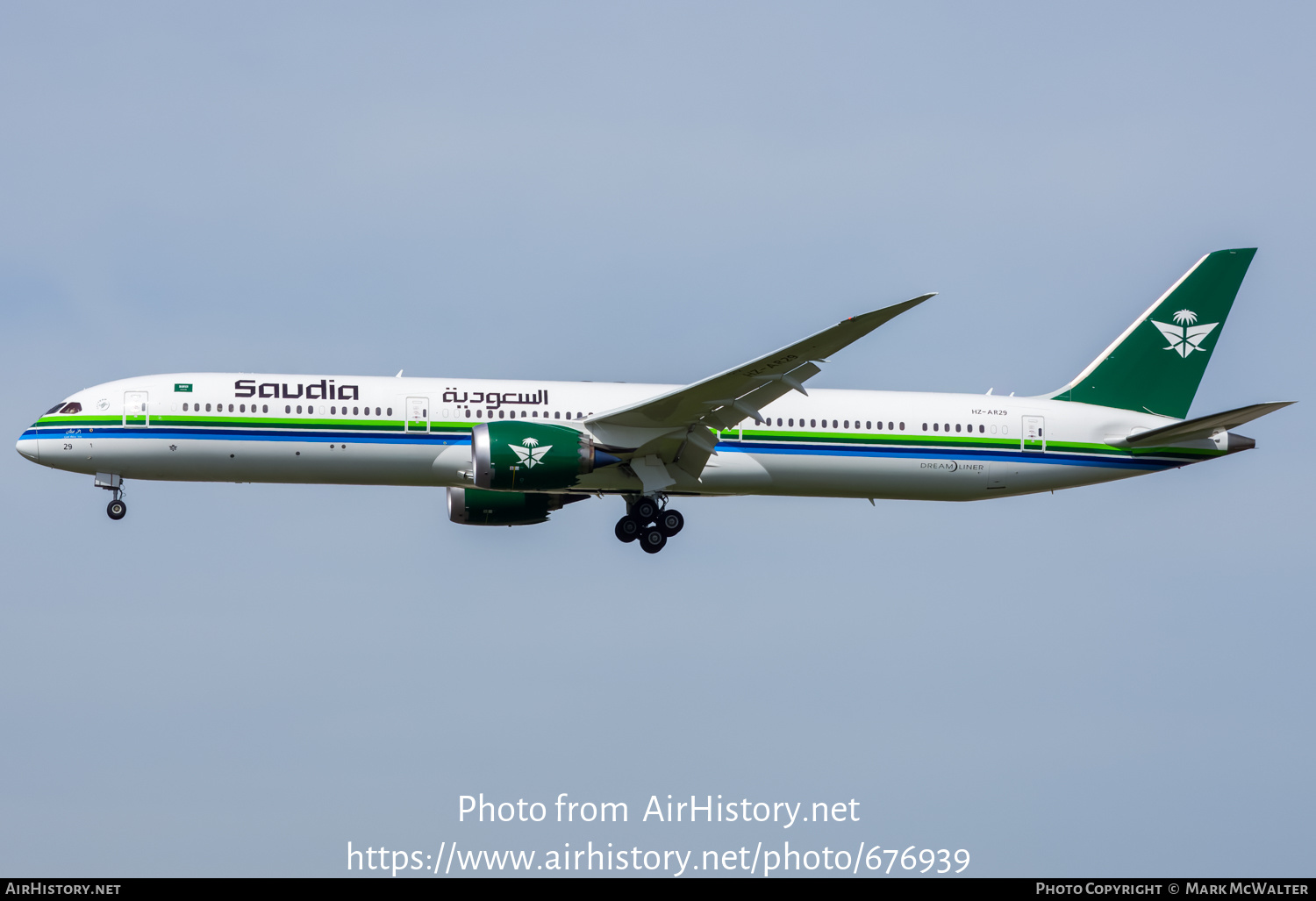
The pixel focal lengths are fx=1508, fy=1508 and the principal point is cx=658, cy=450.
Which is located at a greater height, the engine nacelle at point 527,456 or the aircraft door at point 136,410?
the aircraft door at point 136,410

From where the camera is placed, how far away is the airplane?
35875 mm

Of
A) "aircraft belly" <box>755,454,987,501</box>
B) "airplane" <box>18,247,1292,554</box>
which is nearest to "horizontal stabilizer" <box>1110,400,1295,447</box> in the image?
"airplane" <box>18,247,1292,554</box>

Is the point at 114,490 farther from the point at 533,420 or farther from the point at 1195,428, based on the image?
the point at 1195,428


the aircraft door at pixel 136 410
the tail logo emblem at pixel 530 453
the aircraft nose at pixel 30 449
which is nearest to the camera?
the tail logo emblem at pixel 530 453

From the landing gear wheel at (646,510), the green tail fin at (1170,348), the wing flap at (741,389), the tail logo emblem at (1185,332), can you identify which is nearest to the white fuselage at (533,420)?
the landing gear wheel at (646,510)

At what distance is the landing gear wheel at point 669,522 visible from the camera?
3844cm

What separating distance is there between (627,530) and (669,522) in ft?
3.64

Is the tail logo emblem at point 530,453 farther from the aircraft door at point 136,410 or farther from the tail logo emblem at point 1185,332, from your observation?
the tail logo emblem at point 1185,332

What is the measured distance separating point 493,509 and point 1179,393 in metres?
19.0

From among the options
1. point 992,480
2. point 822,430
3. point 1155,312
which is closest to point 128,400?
point 822,430

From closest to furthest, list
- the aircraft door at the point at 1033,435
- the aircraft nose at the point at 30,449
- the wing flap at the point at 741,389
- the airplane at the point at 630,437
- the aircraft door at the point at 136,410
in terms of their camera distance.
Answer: the wing flap at the point at 741,389, the airplane at the point at 630,437, the aircraft door at the point at 136,410, the aircraft nose at the point at 30,449, the aircraft door at the point at 1033,435

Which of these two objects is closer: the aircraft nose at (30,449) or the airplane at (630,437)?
the airplane at (630,437)

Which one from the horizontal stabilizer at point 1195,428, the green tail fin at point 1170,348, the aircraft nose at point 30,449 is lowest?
the aircraft nose at point 30,449

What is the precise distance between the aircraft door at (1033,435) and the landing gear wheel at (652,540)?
9.78m
